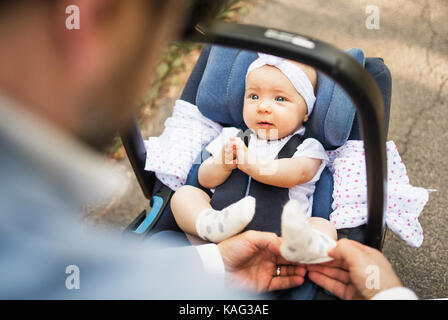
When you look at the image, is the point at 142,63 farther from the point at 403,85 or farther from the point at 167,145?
the point at 403,85

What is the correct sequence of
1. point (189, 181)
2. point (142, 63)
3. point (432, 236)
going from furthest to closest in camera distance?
→ point (432, 236) < point (189, 181) < point (142, 63)

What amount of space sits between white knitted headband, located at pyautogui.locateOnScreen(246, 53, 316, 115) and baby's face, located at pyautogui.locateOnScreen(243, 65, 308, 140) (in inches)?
0.5

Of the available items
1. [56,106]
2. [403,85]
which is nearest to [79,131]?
[56,106]

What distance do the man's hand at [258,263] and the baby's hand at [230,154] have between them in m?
0.27

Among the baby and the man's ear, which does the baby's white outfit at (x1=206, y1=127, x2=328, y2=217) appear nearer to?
the baby

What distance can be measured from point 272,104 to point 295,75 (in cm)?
12

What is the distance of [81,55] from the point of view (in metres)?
0.43

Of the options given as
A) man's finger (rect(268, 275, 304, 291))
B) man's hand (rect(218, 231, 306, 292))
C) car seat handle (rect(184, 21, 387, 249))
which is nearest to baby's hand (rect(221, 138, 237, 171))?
man's hand (rect(218, 231, 306, 292))

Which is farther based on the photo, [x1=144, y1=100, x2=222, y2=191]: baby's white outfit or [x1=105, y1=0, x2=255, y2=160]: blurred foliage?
[x1=105, y1=0, x2=255, y2=160]: blurred foliage

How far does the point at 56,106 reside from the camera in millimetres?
447

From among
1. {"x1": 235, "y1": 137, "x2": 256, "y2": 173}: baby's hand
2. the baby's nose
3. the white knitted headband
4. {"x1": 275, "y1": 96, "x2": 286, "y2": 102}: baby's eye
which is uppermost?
the white knitted headband

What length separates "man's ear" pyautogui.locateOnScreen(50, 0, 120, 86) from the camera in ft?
1.35

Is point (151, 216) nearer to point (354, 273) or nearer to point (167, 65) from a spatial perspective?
point (354, 273)
